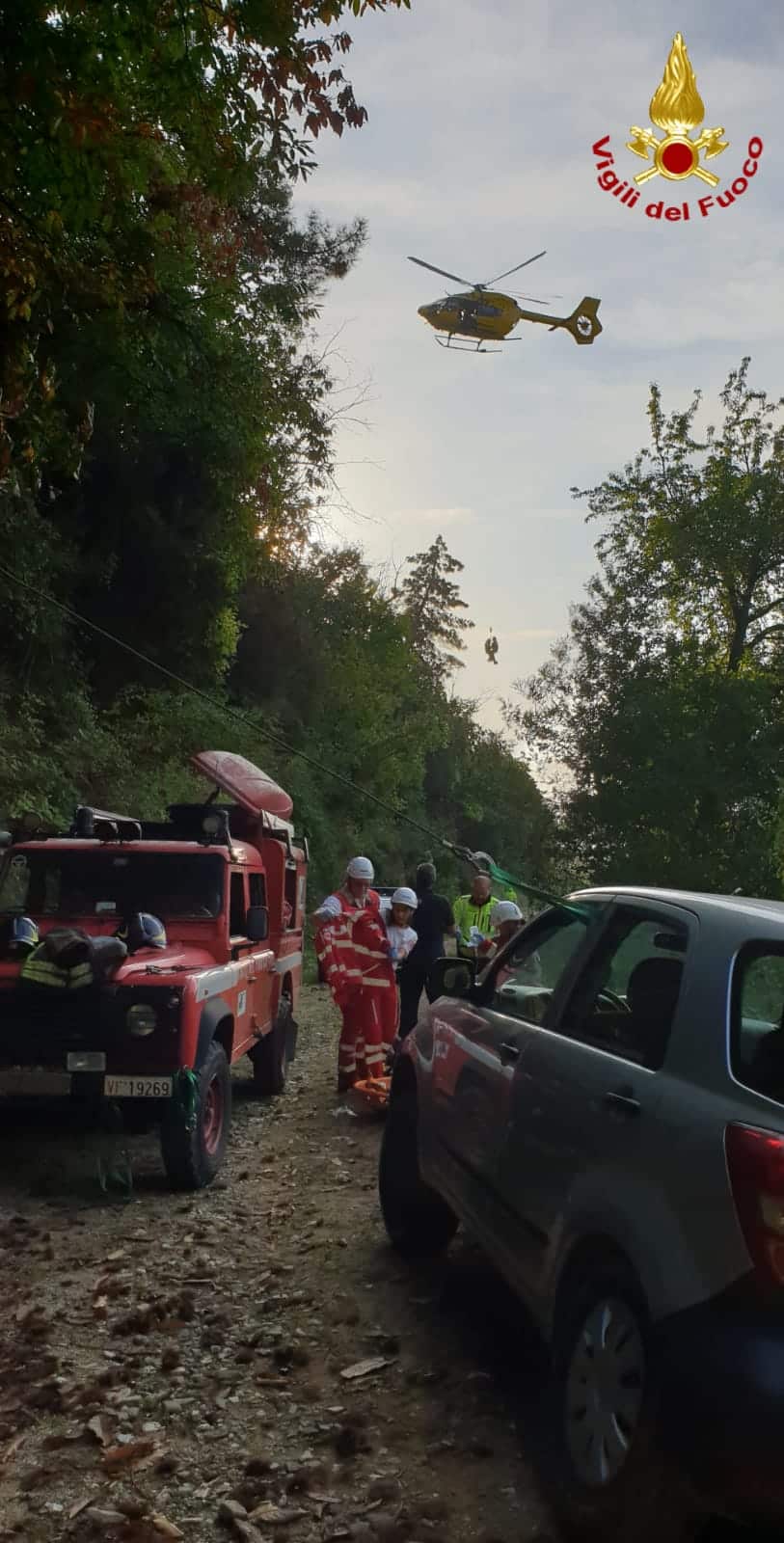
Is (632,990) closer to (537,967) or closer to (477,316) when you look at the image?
(537,967)

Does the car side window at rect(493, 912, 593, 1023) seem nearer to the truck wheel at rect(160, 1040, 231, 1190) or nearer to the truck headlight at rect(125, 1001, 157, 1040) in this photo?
the truck headlight at rect(125, 1001, 157, 1040)

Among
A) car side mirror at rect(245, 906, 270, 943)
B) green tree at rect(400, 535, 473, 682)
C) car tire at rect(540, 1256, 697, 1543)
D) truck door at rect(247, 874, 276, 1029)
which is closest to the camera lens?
car tire at rect(540, 1256, 697, 1543)

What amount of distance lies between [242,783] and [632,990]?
7.07 m

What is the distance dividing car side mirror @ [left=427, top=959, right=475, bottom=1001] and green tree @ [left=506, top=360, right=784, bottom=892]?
31175 millimetres

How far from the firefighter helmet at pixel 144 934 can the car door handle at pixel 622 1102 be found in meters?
4.73

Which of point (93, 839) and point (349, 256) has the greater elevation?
point (349, 256)

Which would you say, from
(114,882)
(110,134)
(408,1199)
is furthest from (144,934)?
(110,134)

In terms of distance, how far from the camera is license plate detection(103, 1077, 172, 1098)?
708 cm

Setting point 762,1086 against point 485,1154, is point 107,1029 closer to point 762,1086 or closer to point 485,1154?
point 485,1154

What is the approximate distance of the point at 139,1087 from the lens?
709 cm

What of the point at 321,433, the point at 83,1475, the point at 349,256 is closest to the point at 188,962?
the point at 83,1475

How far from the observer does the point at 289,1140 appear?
9.32 m

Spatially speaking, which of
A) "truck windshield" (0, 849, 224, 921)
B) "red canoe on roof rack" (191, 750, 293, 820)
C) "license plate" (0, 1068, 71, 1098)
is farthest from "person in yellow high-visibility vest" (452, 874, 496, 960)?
"license plate" (0, 1068, 71, 1098)

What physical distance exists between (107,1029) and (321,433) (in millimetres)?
21237
